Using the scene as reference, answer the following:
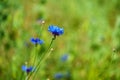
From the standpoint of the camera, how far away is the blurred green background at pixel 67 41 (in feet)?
9.78

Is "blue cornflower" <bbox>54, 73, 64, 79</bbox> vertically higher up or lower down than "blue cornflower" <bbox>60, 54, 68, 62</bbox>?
lower down

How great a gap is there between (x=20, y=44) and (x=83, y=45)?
0.95m

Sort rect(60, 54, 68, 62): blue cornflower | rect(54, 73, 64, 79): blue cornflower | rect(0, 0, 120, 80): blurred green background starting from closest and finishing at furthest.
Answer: rect(0, 0, 120, 80): blurred green background < rect(54, 73, 64, 79): blue cornflower < rect(60, 54, 68, 62): blue cornflower

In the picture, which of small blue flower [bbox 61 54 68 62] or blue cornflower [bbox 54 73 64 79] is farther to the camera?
small blue flower [bbox 61 54 68 62]

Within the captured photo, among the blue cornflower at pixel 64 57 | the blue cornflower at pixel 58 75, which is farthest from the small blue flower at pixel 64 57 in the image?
the blue cornflower at pixel 58 75

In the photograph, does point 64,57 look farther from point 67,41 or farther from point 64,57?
point 67,41

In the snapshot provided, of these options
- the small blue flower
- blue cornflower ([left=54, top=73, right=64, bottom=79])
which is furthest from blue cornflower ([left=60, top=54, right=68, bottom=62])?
blue cornflower ([left=54, top=73, right=64, bottom=79])

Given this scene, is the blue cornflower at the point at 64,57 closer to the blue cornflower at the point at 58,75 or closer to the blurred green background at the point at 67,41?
the blurred green background at the point at 67,41

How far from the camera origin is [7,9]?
3.15 m

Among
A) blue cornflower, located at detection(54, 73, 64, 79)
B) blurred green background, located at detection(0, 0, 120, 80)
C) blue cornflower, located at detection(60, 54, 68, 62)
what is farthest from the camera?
blue cornflower, located at detection(60, 54, 68, 62)

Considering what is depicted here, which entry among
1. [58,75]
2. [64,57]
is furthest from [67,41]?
[58,75]

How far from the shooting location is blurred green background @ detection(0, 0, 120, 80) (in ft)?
9.78

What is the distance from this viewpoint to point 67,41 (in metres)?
3.91

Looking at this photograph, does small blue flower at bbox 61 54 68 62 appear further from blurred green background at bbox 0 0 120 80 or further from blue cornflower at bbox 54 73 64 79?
blue cornflower at bbox 54 73 64 79
